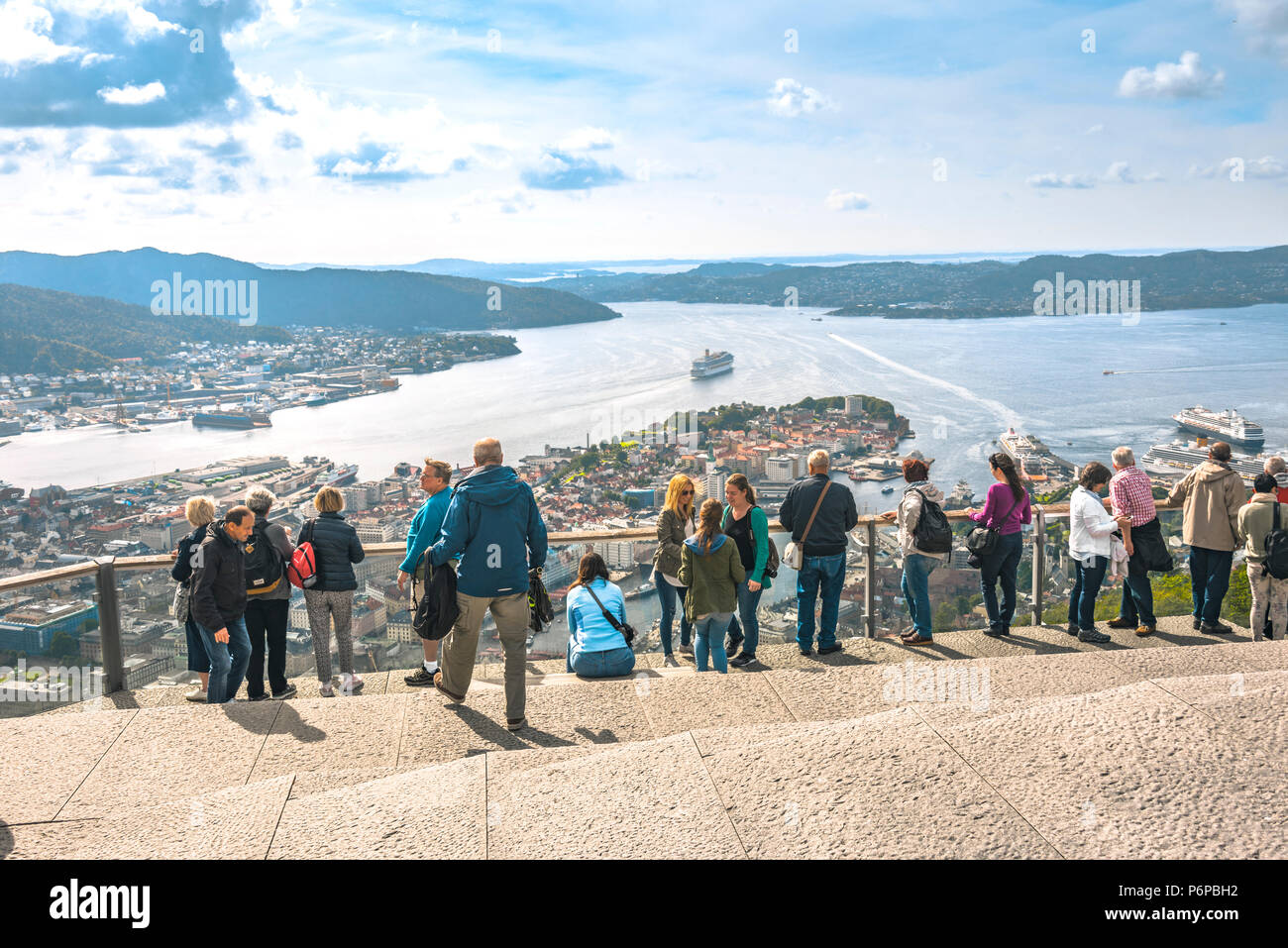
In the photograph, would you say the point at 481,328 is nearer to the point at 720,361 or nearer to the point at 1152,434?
the point at 720,361

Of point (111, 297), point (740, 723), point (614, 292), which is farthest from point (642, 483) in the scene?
point (614, 292)

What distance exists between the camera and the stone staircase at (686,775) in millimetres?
2939

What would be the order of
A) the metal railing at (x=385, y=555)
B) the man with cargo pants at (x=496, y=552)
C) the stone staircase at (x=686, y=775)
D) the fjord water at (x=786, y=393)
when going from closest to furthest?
the stone staircase at (x=686, y=775) → the man with cargo pants at (x=496, y=552) → the metal railing at (x=385, y=555) → the fjord water at (x=786, y=393)

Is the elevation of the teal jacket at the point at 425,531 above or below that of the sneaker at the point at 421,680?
above

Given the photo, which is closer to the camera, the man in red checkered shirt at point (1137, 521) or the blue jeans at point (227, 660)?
the blue jeans at point (227, 660)

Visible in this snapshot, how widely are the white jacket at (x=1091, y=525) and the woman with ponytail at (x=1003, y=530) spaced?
320 millimetres

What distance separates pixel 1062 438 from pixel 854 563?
41646 millimetres

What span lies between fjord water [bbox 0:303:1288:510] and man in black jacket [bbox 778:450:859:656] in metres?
19.0

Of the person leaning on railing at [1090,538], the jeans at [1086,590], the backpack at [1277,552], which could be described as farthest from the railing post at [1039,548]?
the backpack at [1277,552]

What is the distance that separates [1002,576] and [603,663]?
9.69 ft

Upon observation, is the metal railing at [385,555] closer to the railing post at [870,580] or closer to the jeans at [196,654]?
the railing post at [870,580]

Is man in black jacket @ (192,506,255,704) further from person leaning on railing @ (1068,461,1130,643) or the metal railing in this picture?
person leaning on railing @ (1068,461,1130,643)

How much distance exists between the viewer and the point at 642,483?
24.2 meters

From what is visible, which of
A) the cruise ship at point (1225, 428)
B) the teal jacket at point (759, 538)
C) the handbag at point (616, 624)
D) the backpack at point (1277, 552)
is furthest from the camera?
the cruise ship at point (1225, 428)
